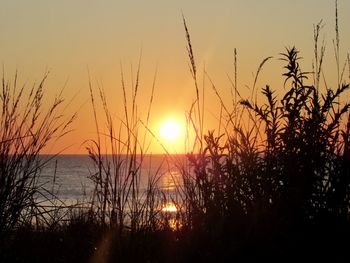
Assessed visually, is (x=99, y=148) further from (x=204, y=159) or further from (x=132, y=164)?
(x=204, y=159)

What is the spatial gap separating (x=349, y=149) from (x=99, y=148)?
1.81 m

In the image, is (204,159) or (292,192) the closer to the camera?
(292,192)

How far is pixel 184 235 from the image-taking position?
3.60 meters

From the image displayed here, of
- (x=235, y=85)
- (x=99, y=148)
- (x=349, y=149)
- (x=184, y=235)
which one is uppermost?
(x=235, y=85)

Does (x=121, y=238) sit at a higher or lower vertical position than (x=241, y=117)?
lower

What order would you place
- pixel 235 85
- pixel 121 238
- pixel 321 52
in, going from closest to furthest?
pixel 121 238 < pixel 321 52 < pixel 235 85

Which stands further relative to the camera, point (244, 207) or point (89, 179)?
point (89, 179)

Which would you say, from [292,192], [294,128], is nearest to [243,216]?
[292,192]

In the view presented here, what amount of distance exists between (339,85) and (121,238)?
1.70 metres

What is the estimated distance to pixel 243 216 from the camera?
11.6ft

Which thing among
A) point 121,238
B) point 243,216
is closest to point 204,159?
point 243,216

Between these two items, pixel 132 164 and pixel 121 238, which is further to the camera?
pixel 132 164

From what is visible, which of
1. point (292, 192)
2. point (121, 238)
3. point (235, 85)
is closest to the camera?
point (292, 192)

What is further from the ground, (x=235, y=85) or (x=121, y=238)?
(x=235, y=85)
